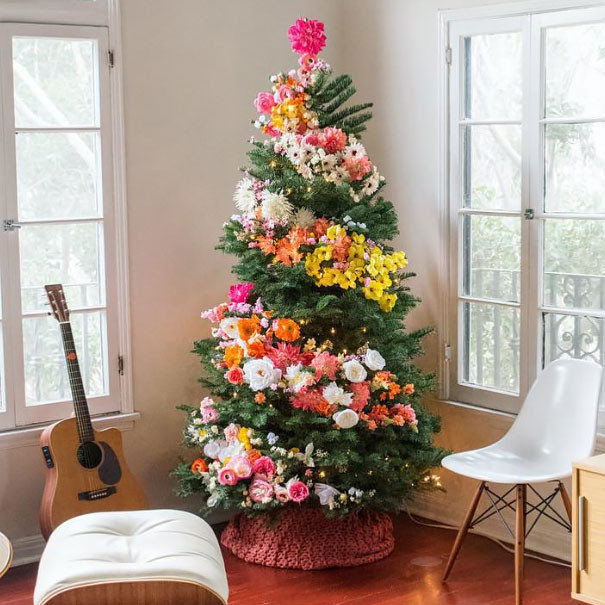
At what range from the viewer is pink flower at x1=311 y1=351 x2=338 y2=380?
4.01 m

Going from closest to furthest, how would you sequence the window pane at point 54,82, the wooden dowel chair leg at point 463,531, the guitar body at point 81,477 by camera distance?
the wooden dowel chair leg at point 463,531
the guitar body at point 81,477
the window pane at point 54,82

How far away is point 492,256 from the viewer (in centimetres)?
449

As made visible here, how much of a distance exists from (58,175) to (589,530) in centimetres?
246

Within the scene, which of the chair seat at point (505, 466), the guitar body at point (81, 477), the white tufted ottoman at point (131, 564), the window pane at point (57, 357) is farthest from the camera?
the window pane at point (57, 357)

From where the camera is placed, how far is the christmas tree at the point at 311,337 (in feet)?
13.2

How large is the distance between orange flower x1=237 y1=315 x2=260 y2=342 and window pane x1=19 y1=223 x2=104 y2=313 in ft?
2.24

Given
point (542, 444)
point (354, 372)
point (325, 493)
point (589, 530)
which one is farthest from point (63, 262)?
point (589, 530)

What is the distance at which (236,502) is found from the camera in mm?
4102

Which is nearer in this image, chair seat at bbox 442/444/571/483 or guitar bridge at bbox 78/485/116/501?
chair seat at bbox 442/444/571/483

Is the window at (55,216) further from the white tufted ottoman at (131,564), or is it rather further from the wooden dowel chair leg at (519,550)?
the wooden dowel chair leg at (519,550)

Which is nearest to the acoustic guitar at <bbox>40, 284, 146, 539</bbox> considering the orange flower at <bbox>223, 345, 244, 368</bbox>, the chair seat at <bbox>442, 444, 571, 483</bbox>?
the orange flower at <bbox>223, 345, 244, 368</bbox>

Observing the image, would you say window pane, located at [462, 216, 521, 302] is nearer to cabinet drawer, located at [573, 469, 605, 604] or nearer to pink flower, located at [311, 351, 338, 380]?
pink flower, located at [311, 351, 338, 380]

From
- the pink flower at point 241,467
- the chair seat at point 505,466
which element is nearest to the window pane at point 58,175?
the pink flower at point 241,467

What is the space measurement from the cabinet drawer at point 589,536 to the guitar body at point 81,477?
175 cm
